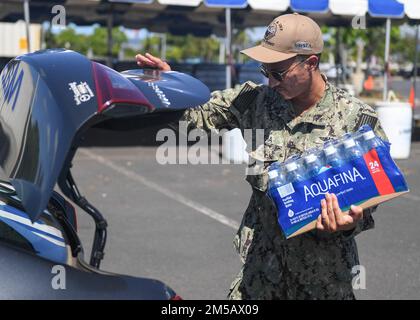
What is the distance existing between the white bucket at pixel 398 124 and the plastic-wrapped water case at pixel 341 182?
33.3ft

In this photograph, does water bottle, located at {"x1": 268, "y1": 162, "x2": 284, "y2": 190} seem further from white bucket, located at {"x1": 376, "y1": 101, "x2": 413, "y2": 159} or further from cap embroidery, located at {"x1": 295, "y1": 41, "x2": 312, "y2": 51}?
white bucket, located at {"x1": 376, "y1": 101, "x2": 413, "y2": 159}

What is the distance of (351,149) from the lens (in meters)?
2.64

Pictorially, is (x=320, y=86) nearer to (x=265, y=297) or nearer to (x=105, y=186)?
(x=265, y=297)

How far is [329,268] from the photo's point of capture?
9.52 feet

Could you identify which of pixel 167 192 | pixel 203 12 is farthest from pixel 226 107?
pixel 203 12

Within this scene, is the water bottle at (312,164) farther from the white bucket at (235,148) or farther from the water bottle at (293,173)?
the white bucket at (235,148)

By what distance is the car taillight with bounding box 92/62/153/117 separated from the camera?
6.82 feet

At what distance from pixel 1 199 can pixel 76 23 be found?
19.6 meters

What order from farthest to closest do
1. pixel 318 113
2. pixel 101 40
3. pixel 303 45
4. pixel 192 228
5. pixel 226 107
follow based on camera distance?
pixel 101 40 → pixel 192 228 → pixel 226 107 → pixel 318 113 → pixel 303 45

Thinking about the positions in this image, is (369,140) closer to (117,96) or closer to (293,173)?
(293,173)

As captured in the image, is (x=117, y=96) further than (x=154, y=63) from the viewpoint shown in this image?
No

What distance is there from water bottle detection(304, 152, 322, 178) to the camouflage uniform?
0.75ft

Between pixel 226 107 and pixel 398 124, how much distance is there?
10.1 metres
